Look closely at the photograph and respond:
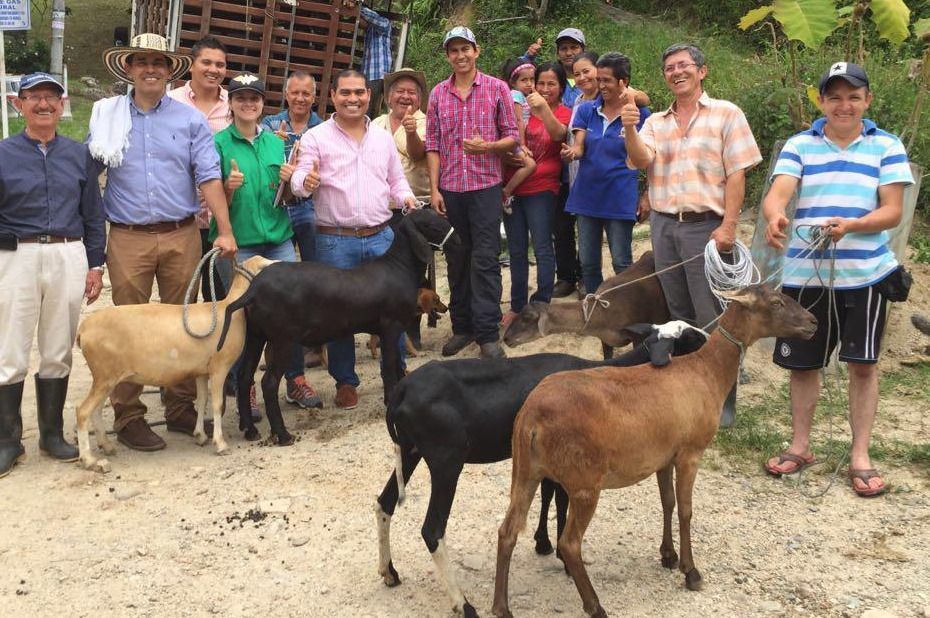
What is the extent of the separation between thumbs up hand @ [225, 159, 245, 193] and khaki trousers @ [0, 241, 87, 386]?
112 centimetres

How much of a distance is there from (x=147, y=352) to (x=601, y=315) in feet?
11.0

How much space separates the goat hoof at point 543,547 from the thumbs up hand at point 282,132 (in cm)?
413

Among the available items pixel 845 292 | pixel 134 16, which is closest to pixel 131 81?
pixel 845 292

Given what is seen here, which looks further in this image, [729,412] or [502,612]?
[729,412]

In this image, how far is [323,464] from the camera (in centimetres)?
614

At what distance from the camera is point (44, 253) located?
5.89 meters

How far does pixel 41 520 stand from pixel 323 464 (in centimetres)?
175

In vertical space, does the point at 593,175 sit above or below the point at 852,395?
above

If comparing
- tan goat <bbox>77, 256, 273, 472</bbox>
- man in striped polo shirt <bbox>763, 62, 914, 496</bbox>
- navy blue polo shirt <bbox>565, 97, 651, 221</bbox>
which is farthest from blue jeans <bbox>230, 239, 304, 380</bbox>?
man in striped polo shirt <bbox>763, 62, 914, 496</bbox>

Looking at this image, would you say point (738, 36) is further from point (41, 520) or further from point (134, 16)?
point (41, 520)

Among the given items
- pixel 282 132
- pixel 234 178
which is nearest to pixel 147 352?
pixel 234 178

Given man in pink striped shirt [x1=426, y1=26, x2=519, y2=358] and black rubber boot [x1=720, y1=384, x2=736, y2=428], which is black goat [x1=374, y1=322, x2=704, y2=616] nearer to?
black rubber boot [x1=720, y1=384, x2=736, y2=428]

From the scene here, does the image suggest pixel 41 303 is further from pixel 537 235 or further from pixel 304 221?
pixel 537 235

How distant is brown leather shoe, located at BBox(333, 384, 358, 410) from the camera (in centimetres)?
724
